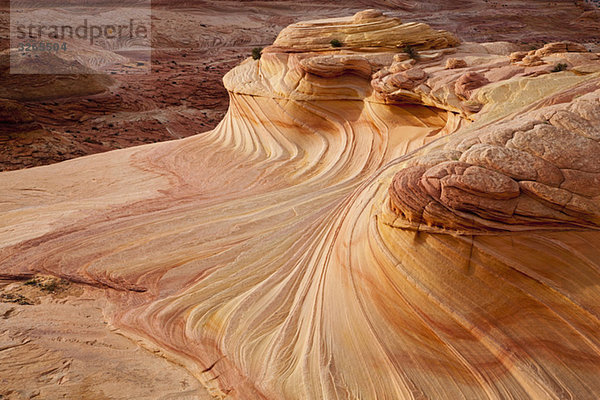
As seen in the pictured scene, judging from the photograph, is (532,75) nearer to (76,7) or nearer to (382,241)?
(382,241)

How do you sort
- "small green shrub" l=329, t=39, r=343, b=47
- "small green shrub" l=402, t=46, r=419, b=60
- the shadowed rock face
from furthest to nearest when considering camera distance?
1. "small green shrub" l=329, t=39, r=343, b=47
2. "small green shrub" l=402, t=46, r=419, b=60
3. the shadowed rock face

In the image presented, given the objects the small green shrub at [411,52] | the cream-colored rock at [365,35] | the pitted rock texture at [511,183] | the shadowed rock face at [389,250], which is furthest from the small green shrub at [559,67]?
the cream-colored rock at [365,35]

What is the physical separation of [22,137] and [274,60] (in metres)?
10.5

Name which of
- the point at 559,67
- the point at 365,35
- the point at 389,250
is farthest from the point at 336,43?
the point at 389,250

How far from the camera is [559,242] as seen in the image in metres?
5.32

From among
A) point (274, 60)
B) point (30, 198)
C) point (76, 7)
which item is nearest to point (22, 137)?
point (30, 198)

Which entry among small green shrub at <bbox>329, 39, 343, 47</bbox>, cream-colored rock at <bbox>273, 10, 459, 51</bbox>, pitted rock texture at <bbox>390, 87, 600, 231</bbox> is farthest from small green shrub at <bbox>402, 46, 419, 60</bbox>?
pitted rock texture at <bbox>390, 87, 600, 231</bbox>

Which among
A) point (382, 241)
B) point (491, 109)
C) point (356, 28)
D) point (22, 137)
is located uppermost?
point (356, 28)
